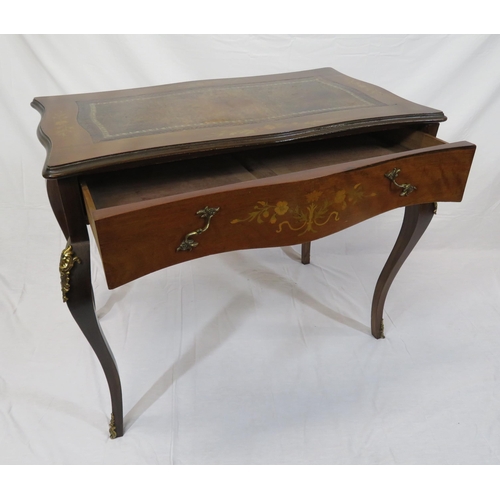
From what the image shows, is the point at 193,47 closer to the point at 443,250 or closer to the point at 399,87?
the point at 399,87

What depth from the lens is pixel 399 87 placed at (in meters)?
1.91

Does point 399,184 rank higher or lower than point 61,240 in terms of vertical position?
higher

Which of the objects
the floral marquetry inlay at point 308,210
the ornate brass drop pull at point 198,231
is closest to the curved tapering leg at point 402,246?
the floral marquetry inlay at point 308,210

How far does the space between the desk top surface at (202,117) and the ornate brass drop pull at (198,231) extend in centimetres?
17

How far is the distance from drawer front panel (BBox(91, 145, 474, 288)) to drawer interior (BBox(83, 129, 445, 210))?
13cm

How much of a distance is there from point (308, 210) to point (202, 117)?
0.36 metres

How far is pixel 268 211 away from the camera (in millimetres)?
910

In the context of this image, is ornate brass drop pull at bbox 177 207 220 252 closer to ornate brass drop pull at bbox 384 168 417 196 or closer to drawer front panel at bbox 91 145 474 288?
drawer front panel at bbox 91 145 474 288

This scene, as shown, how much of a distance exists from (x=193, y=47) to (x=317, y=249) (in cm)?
83

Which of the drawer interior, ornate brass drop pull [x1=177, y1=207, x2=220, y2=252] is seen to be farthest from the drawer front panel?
the drawer interior

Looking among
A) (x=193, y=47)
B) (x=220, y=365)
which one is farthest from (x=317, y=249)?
(x=193, y=47)

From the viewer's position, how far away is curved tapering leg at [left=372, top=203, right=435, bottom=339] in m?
1.23

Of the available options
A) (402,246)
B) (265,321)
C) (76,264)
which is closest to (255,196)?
(76,264)

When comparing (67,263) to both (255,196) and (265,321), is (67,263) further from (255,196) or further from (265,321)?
(265,321)
